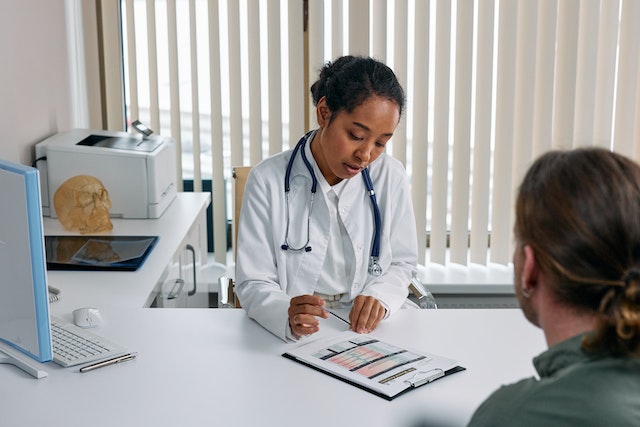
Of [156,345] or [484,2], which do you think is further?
[484,2]

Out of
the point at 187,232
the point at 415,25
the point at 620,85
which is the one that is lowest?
A: the point at 187,232

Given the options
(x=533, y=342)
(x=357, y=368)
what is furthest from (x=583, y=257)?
(x=533, y=342)

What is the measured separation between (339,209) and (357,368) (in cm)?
62

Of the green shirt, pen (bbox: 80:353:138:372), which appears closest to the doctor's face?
pen (bbox: 80:353:138:372)

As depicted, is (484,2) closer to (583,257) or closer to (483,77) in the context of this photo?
(483,77)

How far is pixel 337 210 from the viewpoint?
220 cm

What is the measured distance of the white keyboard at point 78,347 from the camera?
169cm

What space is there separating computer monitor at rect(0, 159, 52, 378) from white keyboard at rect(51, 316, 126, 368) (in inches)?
2.5

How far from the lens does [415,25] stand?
125 inches

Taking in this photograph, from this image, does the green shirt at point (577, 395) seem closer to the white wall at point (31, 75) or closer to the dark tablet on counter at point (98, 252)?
the dark tablet on counter at point (98, 252)

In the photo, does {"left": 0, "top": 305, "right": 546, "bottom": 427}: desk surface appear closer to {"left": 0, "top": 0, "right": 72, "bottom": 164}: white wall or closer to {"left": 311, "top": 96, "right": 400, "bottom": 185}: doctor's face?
{"left": 311, "top": 96, "right": 400, "bottom": 185}: doctor's face

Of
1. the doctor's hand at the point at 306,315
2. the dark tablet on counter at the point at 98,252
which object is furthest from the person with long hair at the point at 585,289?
the dark tablet on counter at the point at 98,252

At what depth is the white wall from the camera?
8.81ft

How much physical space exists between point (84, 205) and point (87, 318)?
2.72ft
